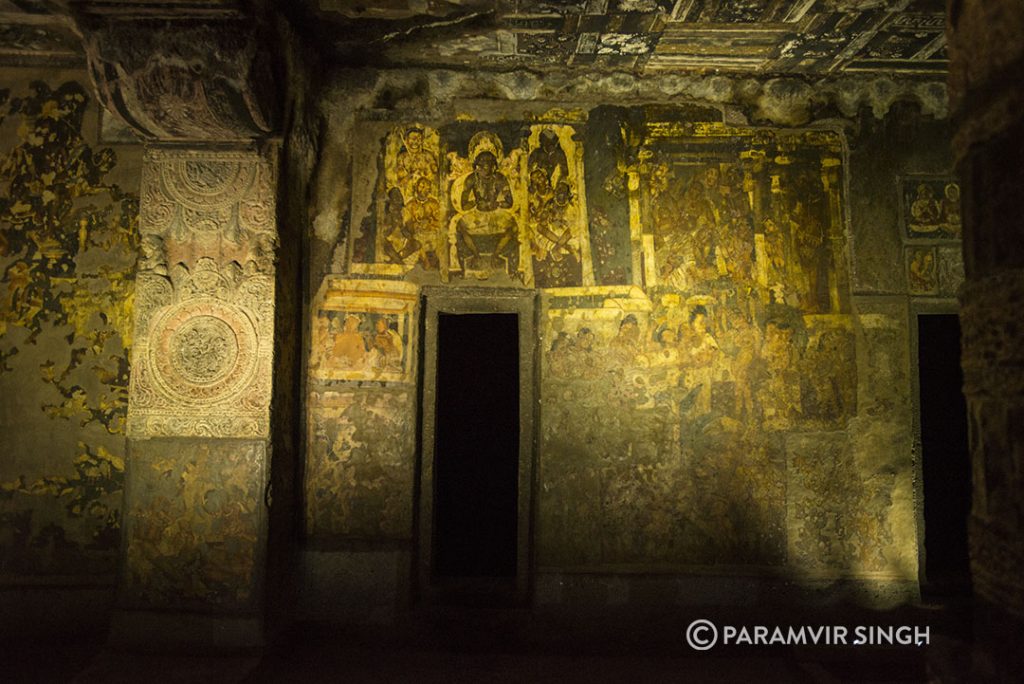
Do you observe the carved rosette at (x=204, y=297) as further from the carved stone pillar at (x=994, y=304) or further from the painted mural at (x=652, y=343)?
the carved stone pillar at (x=994, y=304)

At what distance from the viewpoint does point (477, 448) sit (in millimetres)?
5758

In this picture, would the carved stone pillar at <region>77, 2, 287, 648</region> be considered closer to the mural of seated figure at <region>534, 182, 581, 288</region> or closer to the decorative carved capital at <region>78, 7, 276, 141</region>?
the decorative carved capital at <region>78, 7, 276, 141</region>

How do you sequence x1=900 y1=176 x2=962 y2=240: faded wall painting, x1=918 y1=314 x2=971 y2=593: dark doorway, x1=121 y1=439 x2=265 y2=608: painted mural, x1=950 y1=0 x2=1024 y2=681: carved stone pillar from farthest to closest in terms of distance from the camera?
x1=918 y1=314 x2=971 y2=593: dark doorway → x1=900 y1=176 x2=962 y2=240: faded wall painting → x1=121 y1=439 x2=265 y2=608: painted mural → x1=950 y1=0 x2=1024 y2=681: carved stone pillar

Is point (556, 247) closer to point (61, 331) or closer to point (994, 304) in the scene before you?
point (994, 304)

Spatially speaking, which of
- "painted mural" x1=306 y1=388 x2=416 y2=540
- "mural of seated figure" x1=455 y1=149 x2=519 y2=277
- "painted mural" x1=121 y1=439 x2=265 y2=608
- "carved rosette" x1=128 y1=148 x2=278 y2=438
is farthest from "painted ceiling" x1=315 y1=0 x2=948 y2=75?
"painted mural" x1=121 y1=439 x2=265 y2=608

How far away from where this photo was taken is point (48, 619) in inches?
161

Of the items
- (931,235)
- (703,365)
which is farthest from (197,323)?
(931,235)

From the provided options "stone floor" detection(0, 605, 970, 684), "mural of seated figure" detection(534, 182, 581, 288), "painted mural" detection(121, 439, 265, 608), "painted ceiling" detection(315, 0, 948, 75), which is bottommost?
"stone floor" detection(0, 605, 970, 684)

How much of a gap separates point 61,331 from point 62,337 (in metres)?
A: 0.04

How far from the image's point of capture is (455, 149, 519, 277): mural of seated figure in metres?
4.41

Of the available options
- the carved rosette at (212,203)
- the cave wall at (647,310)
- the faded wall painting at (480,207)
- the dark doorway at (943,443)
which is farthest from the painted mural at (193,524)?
the dark doorway at (943,443)

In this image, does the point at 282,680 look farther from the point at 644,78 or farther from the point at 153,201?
the point at 644,78

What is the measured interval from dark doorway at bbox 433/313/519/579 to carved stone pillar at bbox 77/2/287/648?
79.3 inches

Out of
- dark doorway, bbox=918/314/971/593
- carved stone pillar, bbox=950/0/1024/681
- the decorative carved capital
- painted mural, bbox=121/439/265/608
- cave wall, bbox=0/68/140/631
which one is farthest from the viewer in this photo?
dark doorway, bbox=918/314/971/593
